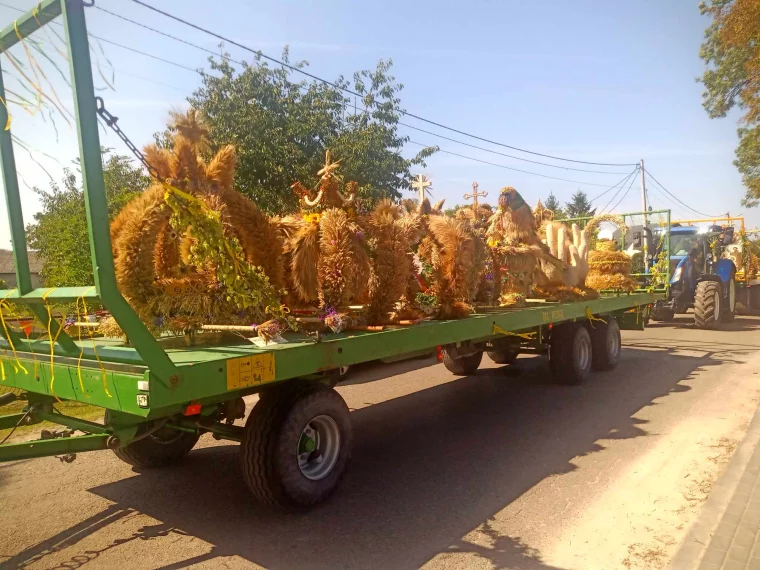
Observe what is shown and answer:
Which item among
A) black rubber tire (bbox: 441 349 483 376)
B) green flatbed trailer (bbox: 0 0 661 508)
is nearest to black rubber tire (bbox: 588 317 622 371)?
black rubber tire (bbox: 441 349 483 376)

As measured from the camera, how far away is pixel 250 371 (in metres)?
3.38

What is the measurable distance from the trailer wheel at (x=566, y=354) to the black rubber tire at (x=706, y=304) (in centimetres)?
833

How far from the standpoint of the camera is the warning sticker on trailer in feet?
10.8

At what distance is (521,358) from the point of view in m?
11.2

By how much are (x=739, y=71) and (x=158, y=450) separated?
74.8ft

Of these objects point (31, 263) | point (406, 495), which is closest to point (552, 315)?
point (406, 495)

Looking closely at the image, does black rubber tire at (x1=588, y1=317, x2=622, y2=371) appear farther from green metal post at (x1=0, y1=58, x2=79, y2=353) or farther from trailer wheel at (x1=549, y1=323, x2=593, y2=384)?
green metal post at (x1=0, y1=58, x2=79, y2=353)

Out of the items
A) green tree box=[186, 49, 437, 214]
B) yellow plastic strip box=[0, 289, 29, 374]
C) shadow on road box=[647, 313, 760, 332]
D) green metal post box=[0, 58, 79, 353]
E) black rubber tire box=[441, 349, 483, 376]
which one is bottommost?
shadow on road box=[647, 313, 760, 332]

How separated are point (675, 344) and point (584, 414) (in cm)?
713

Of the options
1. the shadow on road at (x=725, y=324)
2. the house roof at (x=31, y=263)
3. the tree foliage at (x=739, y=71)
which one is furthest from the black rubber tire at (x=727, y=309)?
the house roof at (x=31, y=263)

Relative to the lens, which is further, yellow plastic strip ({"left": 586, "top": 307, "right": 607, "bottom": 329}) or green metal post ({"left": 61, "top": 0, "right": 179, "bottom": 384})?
yellow plastic strip ({"left": 586, "top": 307, "right": 607, "bottom": 329})

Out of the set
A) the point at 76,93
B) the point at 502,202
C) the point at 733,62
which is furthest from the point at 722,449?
the point at 733,62

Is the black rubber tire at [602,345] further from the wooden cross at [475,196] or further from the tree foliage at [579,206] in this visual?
the tree foliage at [579,206]

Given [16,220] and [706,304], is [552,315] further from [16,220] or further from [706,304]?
[706,304]
